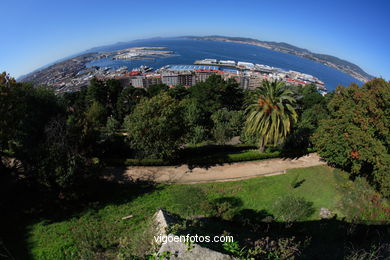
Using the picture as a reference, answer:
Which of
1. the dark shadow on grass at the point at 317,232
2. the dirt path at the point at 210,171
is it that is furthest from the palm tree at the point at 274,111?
the dark shadow on grass at the point at 317,232

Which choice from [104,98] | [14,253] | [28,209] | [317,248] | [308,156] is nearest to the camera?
[14,253]

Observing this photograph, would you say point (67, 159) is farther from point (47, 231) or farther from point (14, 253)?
point (14, 253)

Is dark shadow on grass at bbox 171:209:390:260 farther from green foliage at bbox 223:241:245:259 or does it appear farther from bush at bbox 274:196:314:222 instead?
green foliage at bbox 223:241:245:259

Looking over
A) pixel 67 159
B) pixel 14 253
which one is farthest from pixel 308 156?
pixel 14 253

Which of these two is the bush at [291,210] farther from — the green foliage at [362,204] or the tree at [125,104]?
the tree at [125,104]

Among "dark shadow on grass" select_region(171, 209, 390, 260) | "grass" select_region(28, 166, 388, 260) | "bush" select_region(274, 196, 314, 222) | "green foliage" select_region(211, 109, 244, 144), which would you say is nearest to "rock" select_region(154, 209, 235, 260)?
"grass" select_region(28, 166, 388, 260)

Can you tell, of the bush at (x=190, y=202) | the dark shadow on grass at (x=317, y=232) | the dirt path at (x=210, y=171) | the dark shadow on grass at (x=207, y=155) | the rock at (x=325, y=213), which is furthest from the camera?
the dark shadow on grass at (x=207, y=155)
